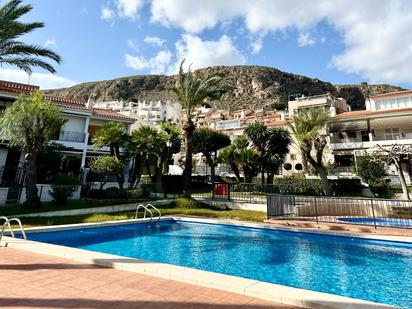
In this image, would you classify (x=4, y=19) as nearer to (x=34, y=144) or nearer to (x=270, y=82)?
(x=34, y=144)

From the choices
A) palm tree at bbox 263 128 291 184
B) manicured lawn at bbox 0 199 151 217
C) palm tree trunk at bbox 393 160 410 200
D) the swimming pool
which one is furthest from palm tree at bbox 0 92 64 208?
palm tree trunk at bbox 393 160 410 200

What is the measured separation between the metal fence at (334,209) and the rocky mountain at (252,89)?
3116 inches

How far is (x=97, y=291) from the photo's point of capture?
477cm

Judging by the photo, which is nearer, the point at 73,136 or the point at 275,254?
the point at 275,254

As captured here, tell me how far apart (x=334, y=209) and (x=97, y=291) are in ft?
54.5

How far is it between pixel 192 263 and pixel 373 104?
45.2 meters

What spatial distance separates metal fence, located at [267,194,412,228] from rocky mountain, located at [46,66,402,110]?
79141 mm

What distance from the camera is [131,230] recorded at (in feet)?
47.1

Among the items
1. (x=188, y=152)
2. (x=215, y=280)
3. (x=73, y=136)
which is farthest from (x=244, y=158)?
(x=215, y=280)

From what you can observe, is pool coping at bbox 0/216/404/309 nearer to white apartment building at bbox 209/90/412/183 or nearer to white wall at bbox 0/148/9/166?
white wall at bbox 0/148/9/166

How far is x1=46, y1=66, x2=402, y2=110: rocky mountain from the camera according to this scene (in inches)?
4345

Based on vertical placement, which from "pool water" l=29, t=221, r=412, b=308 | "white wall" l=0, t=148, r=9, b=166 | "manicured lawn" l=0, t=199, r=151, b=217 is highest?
"white wall" l=0, t=148, r=9, b=166

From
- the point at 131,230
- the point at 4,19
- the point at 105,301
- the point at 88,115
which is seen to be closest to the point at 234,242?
the point at 131,230

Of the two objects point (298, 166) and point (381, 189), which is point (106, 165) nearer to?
point (381, 189)
